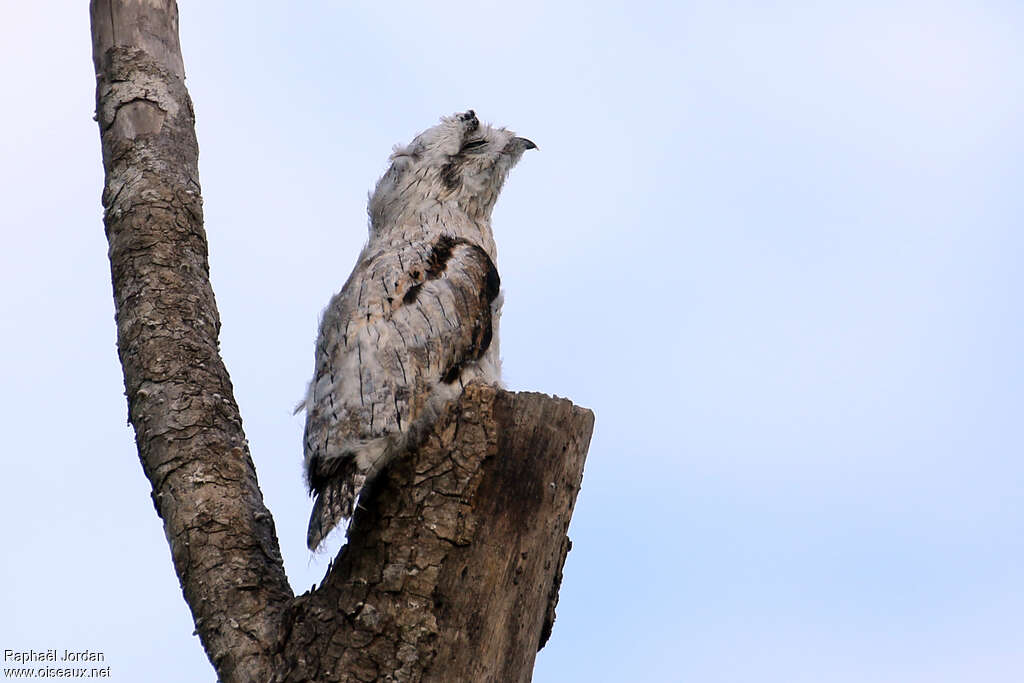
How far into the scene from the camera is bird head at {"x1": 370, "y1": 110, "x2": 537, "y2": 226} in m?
4.43

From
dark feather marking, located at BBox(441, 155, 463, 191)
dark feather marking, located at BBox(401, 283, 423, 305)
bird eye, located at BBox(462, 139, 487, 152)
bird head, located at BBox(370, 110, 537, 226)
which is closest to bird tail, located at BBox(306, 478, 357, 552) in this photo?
dark feather marking, located at BBox(401, 283, 423, 305)

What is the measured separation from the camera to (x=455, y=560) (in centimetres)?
299

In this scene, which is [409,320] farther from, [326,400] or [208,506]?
[208,506]

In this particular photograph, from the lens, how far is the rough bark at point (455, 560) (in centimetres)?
294

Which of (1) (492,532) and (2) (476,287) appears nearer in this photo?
(1) (492,532)

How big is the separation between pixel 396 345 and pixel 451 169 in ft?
4.41

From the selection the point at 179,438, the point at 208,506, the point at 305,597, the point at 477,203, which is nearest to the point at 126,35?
the point at 477,203

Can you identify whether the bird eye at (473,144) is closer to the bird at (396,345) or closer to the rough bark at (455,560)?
the bird at (396,345)

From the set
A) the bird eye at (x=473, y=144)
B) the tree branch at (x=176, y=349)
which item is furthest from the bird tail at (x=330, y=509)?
the bird eye at (x=473, y=144)

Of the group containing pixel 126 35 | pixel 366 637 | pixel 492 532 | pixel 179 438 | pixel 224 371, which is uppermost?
pixel 126 35

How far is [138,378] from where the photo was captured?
3.75 meters

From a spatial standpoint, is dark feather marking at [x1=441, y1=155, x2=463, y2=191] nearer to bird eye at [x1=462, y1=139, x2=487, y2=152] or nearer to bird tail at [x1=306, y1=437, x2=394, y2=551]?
bird eye at [x1=462, y1=139, x2=487, y2=152]

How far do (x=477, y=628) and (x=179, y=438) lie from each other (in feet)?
4.14

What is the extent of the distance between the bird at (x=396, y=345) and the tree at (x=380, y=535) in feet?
0.42
